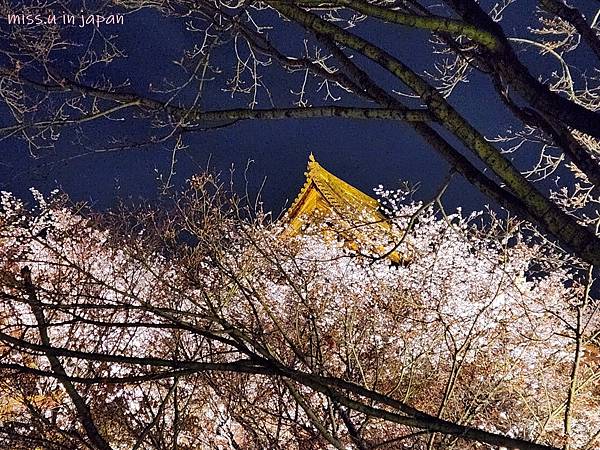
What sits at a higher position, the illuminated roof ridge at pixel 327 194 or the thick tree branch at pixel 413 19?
Result: the illuminated roof ridge at pixel 327 194

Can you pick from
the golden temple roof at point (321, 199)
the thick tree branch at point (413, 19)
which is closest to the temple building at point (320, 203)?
the golden temple roof at point (321, 199)

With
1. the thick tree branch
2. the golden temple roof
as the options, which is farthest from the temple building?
the thick tree branch

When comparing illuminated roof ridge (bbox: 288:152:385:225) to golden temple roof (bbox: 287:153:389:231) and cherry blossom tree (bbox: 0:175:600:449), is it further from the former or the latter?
cherry blossom tree (bbox: 0:175:600:449)

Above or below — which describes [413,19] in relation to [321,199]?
below

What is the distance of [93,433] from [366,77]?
2.13 metres

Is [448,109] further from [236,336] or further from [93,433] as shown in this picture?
[93,433]

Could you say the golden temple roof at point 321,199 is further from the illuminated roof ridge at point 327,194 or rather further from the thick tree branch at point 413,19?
the thick tree branch at point 413,19

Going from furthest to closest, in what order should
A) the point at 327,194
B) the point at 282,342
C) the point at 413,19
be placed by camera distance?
1. the point at 327,194
2. the point at 282,342
3. the point at 413,19

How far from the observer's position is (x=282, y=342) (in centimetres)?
425

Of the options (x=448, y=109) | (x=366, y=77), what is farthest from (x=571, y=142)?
(x=366, y=77)

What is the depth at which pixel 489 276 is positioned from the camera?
452 inches

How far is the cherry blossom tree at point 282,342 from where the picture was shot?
1804 mm

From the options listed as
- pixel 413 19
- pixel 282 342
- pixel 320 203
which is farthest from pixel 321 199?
pixel 413 19

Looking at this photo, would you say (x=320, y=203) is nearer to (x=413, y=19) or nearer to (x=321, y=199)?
(x=321, y=199)
